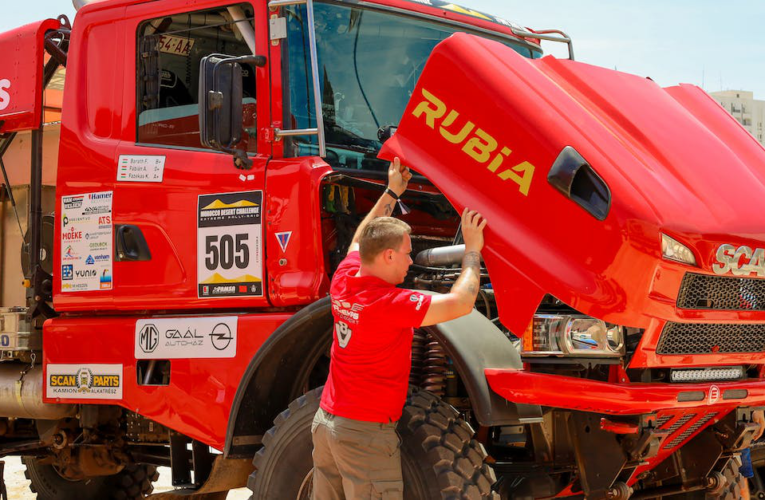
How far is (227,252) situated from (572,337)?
1824mm

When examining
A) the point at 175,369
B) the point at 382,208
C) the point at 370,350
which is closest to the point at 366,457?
the point at 370,350

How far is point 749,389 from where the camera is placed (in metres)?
4.18

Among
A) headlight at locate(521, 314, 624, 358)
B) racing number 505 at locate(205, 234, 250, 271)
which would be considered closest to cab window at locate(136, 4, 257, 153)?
racing number 505 at locate(205, 234, 250, 271)

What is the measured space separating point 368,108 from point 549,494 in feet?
6.85

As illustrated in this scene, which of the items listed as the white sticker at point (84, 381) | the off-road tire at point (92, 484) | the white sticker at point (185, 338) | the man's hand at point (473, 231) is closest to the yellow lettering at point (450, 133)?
the man's hand at point (473, 231)

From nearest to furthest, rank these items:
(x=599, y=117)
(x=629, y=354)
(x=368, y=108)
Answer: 1. (x=629, y=354)
2. (x=599, y=117)
3. (x=368, y=108)

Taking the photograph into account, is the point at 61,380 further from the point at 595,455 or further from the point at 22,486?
the point at 22,486

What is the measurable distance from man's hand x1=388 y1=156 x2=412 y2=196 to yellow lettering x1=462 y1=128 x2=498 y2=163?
37 cm

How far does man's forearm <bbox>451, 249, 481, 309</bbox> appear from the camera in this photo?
3.87m

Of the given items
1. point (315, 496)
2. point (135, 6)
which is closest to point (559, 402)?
point (315, 496)

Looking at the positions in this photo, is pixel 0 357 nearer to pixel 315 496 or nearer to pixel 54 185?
pixel 54 185

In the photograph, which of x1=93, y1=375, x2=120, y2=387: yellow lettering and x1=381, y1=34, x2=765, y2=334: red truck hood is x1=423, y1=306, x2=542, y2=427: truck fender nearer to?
x1=381, y1=34, x2=765, y2=334: red truck hood

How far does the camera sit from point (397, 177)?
454 cm

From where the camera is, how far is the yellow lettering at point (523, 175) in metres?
4.05
